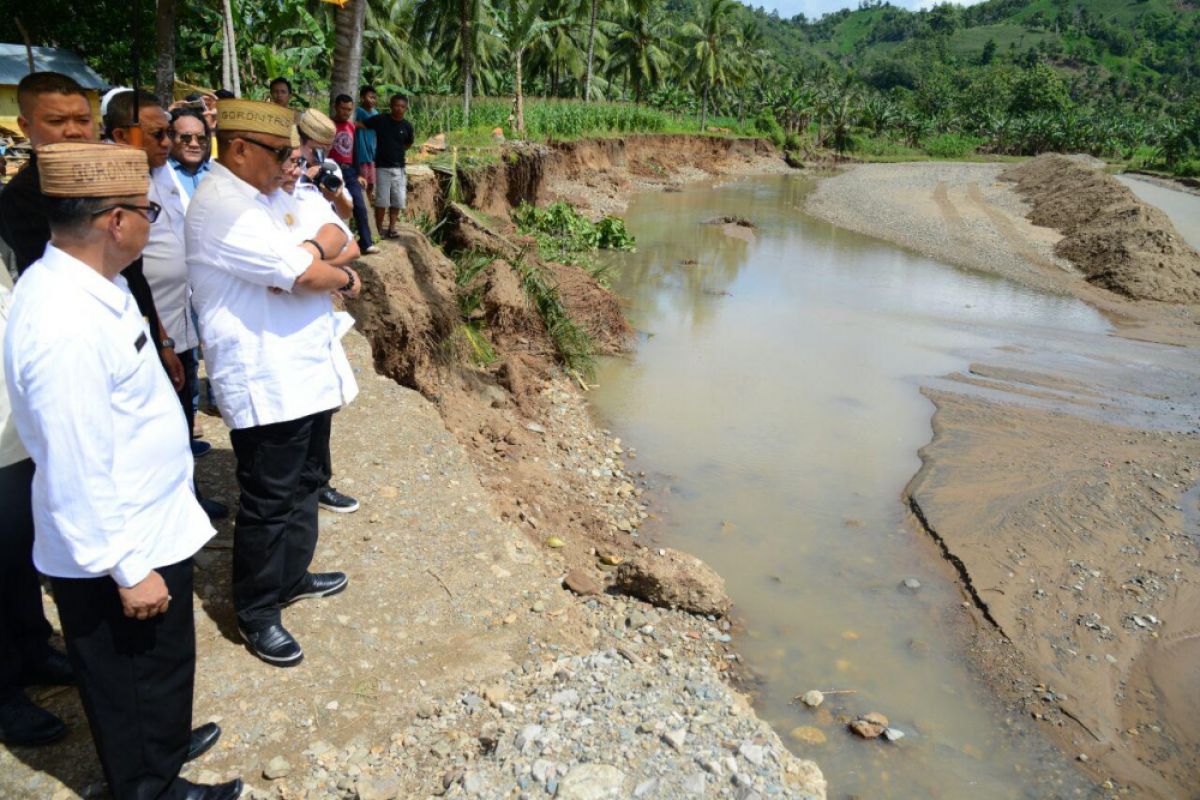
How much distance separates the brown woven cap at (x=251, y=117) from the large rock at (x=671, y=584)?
2929mm

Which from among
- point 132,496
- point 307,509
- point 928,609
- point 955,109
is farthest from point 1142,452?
point 955,109

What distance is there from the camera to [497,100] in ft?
80.2

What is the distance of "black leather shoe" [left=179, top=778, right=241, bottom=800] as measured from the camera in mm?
2326

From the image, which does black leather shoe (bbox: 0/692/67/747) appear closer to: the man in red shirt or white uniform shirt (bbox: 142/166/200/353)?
white uniform shirt (bbox: 142/166/200/353)

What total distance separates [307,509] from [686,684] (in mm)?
1716

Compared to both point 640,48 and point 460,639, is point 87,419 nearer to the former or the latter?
point 460,639

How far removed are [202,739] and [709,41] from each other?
43587 millimetres

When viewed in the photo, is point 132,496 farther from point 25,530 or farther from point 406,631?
point 406,631

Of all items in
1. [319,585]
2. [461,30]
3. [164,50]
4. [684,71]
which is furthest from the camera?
[684,71]

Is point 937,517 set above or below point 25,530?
below

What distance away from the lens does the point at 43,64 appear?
15.8m

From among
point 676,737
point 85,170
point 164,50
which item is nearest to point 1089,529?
point 676,737

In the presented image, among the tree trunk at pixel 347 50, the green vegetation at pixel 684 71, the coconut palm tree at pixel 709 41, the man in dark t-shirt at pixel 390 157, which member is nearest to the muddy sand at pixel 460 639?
the man in dark t-shirt at pixel 390 157

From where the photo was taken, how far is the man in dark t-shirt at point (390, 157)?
25.1 feet
